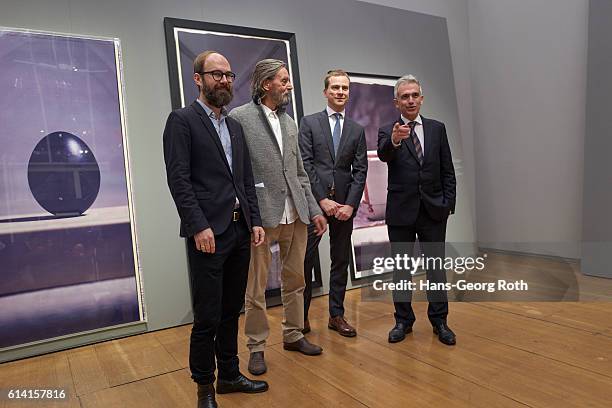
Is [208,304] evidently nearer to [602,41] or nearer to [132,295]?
[132,295]

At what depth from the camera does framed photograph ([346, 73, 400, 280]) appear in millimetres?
4395

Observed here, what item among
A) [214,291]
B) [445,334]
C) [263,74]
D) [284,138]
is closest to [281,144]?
[284,138]

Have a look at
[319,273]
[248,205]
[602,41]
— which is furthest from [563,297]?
[248,205]

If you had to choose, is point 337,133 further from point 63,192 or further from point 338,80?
point 63,192

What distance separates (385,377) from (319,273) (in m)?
1.74

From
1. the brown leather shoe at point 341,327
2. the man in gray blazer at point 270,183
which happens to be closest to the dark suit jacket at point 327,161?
the man in gray blazer at point 270,183

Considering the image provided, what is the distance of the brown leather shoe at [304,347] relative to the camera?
2781mm

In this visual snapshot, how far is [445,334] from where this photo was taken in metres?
2.89

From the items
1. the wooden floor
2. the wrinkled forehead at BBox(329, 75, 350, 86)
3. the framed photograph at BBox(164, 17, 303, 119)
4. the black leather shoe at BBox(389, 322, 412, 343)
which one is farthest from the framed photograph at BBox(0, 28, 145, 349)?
the black leather shoe at BBox(389, 322, 412, 343)

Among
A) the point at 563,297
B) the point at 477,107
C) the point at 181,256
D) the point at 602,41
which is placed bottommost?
the point at 563,297

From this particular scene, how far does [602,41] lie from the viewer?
168 inches

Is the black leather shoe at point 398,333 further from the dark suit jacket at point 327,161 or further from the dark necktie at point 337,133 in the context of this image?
the dark necktie at point 337,133

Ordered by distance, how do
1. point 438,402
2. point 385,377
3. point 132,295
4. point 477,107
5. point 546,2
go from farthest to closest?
point 477,107 < point 546,2 < point 132,295 < point 385,377 < point 438,402

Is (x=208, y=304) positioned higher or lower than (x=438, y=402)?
higher
